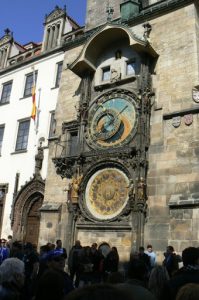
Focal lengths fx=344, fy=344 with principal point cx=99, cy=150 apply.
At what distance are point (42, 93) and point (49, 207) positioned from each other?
8.41 meters

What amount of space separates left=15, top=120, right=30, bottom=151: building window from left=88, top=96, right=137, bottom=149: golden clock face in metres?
6.26

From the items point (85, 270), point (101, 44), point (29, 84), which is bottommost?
point (85, 270)

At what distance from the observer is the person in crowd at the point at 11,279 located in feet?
11.1

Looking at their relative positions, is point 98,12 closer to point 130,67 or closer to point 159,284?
point 130,67

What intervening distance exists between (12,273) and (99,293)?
260cm

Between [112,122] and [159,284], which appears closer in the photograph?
[159,284]

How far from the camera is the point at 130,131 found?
13.8 metres

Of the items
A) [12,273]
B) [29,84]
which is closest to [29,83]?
[29,84]

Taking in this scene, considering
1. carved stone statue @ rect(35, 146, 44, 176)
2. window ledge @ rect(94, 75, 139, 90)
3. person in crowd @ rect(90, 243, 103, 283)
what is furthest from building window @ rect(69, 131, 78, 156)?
person in crowd @ rect(90, 243, 103, 283)

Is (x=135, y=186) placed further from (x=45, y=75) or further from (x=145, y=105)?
(x=45, y=75)

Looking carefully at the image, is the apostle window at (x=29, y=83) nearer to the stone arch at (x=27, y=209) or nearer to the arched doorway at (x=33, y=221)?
the stone arch at (x=27, y=209)

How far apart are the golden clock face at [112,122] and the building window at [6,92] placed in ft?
31.6

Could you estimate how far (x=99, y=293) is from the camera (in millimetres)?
1284

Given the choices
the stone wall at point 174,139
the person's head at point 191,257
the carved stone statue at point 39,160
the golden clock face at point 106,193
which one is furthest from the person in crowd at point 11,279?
the carved stone statue at point 39,160
